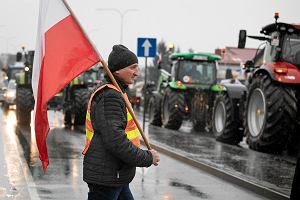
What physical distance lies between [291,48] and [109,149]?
33.9ft

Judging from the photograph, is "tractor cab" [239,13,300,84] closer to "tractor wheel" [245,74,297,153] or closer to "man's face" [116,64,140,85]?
"tractor wheel" [245,74,297,153]

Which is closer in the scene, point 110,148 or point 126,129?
point 110,148

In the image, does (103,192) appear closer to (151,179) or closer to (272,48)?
(151,179)

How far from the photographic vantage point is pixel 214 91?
74.5 feet

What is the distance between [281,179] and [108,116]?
650cm

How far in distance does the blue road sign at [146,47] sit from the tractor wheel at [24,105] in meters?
6.21

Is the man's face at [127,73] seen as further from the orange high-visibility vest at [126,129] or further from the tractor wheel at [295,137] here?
the tractor wheel at [295,137]

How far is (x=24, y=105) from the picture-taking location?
2372cm

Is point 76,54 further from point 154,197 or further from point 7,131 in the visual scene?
point 7,131

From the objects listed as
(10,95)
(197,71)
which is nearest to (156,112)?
(197,71)

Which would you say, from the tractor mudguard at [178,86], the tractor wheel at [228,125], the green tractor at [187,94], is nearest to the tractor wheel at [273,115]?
the tractor wheel at [228,125]

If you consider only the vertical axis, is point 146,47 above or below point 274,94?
above

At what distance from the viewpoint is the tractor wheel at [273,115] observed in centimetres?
1352

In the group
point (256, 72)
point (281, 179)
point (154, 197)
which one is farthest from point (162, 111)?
point (154, 197)
